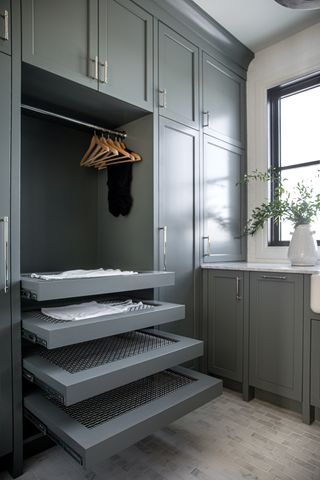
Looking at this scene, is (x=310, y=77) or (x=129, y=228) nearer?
(x=129, y=228)

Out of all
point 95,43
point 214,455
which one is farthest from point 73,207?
point 214,455

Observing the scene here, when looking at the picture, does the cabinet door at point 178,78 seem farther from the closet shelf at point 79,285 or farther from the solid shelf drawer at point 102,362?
the solid shelf drawer at point 102,362

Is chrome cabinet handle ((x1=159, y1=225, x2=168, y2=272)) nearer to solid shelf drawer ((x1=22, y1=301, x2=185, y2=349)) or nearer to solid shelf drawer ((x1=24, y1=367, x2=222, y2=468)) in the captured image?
solid shelf drawer ((x1=22, y1=301, x2=185, y2=349))

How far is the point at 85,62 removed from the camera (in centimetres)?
174

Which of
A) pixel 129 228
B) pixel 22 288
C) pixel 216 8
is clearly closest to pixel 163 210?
pixel 129 228

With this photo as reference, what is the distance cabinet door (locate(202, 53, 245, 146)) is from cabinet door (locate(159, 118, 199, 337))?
0.28 meters

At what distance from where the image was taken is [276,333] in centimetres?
208

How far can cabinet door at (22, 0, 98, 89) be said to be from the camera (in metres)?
1.53

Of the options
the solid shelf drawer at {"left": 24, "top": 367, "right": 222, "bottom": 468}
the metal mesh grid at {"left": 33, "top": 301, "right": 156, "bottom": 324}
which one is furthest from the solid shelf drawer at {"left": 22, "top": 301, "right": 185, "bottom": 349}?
the solid shelf drawer at {"left": 24, "top": 367, "right": 222, "bottom": 468}

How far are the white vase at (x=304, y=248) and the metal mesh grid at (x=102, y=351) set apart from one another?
1.08 metres

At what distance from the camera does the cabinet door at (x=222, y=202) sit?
2.50 meters

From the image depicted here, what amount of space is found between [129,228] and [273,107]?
1.77 m

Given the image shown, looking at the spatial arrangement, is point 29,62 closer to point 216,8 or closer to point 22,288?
point 22,288

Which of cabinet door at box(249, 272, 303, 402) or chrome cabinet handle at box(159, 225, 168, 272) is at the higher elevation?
chrome cabinet handle at box(159, 225, 168, 272)
